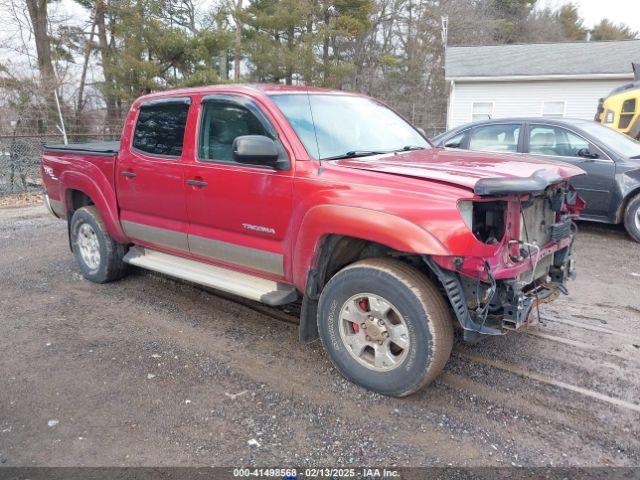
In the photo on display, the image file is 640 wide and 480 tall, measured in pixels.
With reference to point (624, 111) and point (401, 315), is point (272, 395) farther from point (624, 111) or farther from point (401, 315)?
point (624, 111)

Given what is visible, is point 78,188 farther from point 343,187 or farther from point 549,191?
point 549,191

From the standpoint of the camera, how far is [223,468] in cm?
272

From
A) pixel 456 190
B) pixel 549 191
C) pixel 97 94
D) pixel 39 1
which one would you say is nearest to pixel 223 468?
pixel 456 190

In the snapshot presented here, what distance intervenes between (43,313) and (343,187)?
3403mm

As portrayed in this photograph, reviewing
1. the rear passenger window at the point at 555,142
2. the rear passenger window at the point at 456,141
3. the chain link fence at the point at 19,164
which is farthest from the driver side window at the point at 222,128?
the chain link fence at the point at 19,164

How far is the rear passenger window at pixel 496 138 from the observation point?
26.2 feet

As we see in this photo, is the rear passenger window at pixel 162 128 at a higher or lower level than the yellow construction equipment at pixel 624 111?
lower

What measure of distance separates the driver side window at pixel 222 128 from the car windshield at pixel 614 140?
5810 mm

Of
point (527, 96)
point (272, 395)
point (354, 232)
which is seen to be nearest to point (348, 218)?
point (354, 232)

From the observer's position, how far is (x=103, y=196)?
5.29 metres

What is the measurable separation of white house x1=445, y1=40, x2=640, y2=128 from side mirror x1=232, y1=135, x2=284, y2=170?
16782 mm

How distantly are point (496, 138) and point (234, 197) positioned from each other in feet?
18.3

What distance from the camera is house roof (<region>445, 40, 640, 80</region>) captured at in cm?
1920

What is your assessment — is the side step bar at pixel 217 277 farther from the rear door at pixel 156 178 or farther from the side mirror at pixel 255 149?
the side mirror at pixel 255 149
